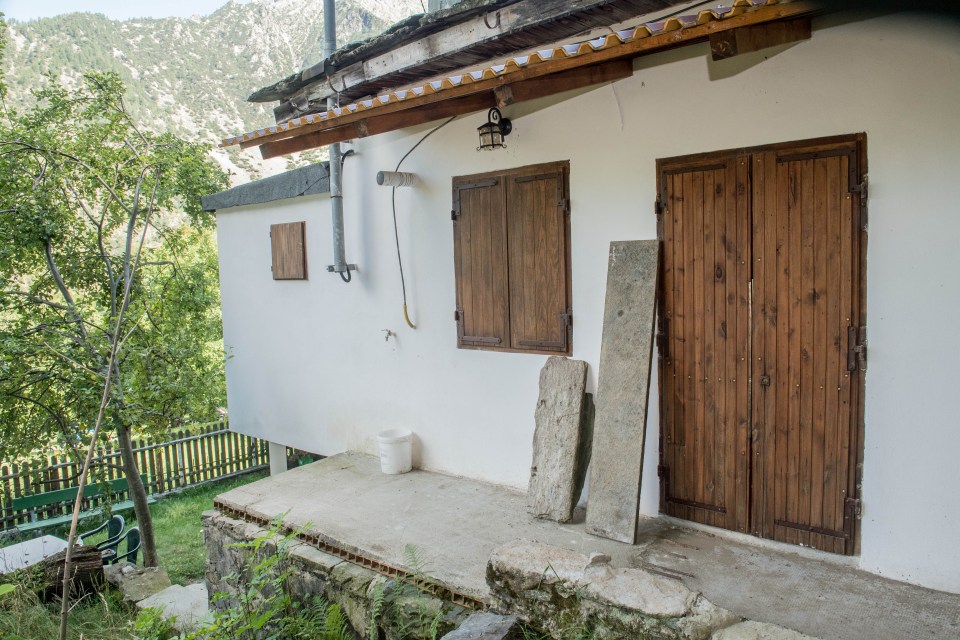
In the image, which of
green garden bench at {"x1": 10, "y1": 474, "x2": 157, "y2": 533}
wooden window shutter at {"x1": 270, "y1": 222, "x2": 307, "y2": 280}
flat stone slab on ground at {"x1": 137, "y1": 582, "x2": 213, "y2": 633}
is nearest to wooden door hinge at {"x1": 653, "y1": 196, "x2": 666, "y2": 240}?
wooden window shutter at {"x1": 270, "y1": 222, "x2": 307, "y2": 280}

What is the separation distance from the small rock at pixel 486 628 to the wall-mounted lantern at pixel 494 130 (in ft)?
11.2

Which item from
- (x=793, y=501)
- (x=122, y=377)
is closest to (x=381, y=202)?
(x=122, y=377)

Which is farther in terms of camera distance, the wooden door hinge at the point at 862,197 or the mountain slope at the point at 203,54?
the mountain slope at the point at 203,54

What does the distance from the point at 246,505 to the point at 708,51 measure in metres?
4.93

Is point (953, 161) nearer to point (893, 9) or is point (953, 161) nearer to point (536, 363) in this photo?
point (893, 9)

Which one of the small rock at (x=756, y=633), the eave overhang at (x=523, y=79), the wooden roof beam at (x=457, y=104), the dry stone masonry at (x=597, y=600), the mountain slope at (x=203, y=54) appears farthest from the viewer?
the mountain slope at (x=203, y=54)

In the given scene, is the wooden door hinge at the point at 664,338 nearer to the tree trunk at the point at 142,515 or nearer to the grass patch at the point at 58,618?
the grass patch at the point at 58,618

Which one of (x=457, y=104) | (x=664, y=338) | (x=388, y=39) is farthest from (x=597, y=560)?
(x=388, y=39)

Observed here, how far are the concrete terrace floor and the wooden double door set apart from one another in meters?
0.27

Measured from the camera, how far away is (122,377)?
24.4 ft

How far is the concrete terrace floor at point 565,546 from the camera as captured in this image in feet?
10.7

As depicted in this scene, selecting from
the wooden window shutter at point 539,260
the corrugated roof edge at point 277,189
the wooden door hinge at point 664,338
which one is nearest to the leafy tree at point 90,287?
the corrugated roof edge at point 277,189

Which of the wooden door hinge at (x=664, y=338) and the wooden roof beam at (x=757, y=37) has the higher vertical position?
the wooden roof beam at (x=757, y=37)

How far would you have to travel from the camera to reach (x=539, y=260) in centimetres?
502
